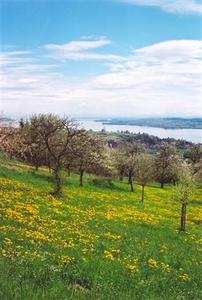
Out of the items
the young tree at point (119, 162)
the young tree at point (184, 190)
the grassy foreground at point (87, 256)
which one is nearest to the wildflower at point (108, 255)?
the grassy foreground at point (87, 256)

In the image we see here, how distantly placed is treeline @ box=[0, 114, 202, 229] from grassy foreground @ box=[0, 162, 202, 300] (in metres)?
6.50

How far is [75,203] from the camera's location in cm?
3828

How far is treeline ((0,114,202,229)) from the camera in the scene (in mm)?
40656

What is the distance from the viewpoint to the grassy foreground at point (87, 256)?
12172 mm

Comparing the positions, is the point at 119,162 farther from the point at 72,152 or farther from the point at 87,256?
the point at 87,256

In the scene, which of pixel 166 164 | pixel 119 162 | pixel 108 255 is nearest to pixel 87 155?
pixel 119 162

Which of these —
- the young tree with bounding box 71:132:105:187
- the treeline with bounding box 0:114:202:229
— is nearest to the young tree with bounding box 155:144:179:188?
the treeline with bounding box 0:114:202:229

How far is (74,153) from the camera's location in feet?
156

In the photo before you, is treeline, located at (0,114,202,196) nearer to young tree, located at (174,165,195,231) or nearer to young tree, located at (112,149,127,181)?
young tree, located at (112,149,127,181)

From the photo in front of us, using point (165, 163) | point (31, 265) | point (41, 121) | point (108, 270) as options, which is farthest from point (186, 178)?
point (165, 163)

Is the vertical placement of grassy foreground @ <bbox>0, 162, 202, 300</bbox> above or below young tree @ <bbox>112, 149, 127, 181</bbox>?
above

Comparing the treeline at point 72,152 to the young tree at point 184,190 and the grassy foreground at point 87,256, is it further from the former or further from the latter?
the young tree at point 184,190

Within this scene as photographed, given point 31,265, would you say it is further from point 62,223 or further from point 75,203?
point 75,203

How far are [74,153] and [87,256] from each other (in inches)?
1181
